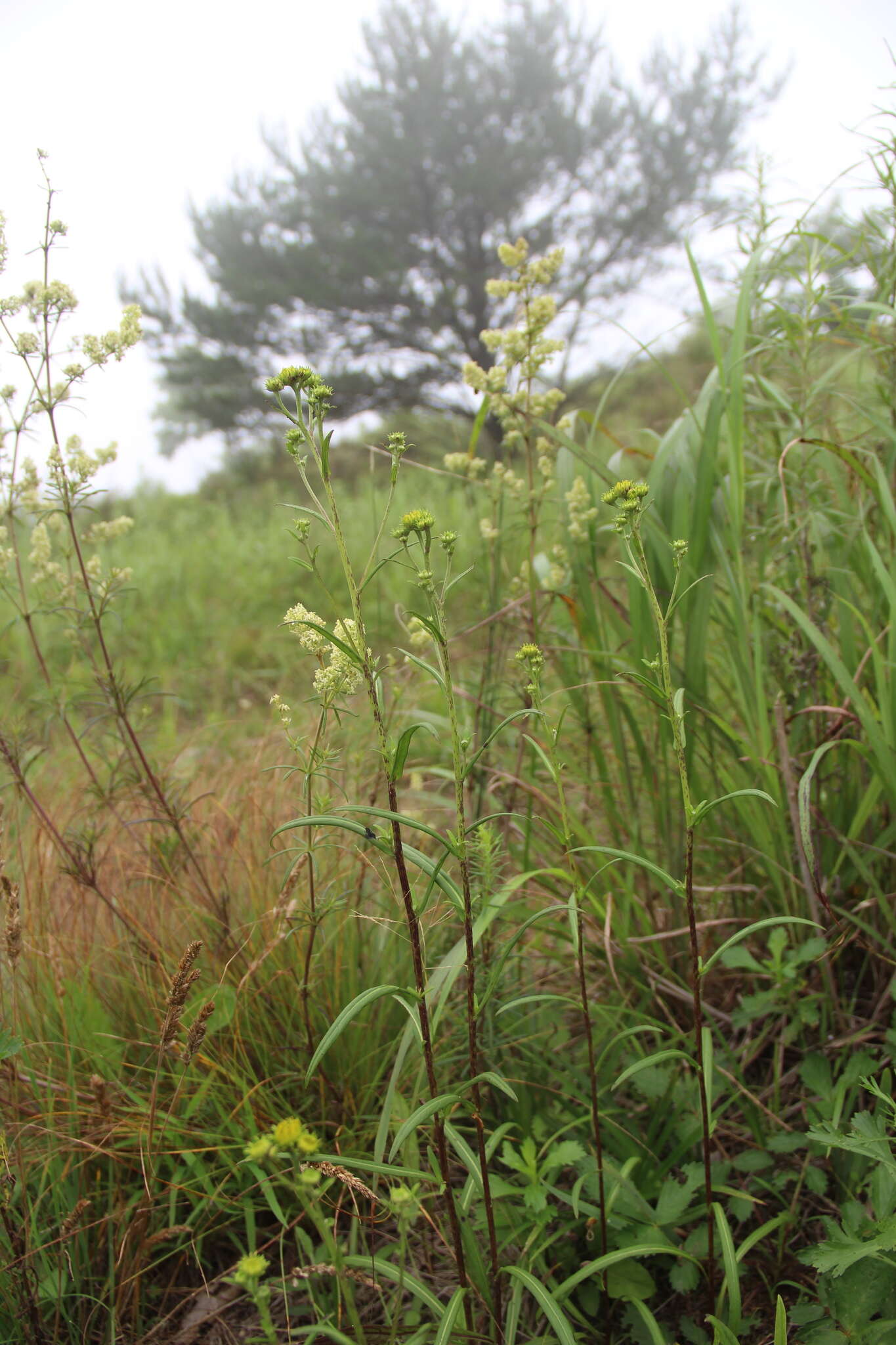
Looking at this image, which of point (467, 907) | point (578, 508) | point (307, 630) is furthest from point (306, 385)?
point (578, 508)

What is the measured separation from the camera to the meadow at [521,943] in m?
1.00

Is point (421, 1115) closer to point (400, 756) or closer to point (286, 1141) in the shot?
point (286, 1141)

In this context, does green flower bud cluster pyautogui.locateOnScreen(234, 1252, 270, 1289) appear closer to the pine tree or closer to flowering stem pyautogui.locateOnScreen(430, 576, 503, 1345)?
flowering stem pyautogui.locateOnScreen(430, 576, 503, 1345)

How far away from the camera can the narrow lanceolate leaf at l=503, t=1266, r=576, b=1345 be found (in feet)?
2.87

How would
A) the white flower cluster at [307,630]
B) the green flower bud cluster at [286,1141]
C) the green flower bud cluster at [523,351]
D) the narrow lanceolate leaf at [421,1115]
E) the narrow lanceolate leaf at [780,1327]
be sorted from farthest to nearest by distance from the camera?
the green flower bud cluster at [523,351] → the white flower cluster at [307,630] → the narrow lanceolate leaf at [780,1327] → the narrow lanceolate leaf at [421,1115] → the green flower bud cluster at [286,1141]

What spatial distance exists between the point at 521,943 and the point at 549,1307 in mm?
596

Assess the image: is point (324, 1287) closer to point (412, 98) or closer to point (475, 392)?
point (475, 392)

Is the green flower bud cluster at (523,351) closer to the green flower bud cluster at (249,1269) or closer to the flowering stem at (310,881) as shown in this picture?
the flowering stem at (310,881)

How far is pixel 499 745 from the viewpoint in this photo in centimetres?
225

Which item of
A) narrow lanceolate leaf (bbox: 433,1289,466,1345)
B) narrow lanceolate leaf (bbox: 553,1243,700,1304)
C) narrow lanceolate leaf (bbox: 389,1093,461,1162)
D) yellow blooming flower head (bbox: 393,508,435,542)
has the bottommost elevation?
narrow lanceolate leaf (bbox: 553,1243,700,1304)

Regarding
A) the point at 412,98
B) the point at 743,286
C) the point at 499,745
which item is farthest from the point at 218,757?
the point at 412,98

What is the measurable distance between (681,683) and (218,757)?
189cm

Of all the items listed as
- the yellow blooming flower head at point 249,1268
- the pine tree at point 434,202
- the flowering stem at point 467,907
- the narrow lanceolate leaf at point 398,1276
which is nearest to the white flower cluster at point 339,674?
the flowering stem at point 467,907

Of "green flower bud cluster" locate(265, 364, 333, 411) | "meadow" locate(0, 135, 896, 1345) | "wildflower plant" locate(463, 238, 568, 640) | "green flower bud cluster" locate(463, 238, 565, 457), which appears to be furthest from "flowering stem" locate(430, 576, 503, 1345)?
"green flower bud cluster" locate(463, 238, 565, 457)
